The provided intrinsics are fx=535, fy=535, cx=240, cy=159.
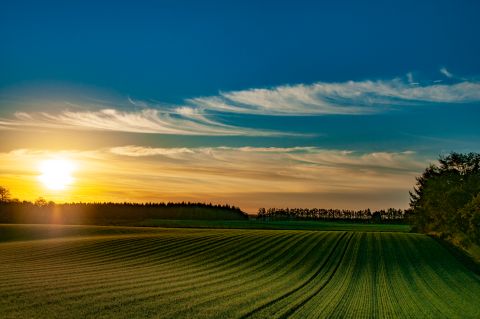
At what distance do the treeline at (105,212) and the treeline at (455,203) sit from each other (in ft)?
202

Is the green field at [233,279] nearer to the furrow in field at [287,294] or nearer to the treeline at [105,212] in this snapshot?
the furrow in field at [287,294]

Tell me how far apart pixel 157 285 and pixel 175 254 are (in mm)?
16351

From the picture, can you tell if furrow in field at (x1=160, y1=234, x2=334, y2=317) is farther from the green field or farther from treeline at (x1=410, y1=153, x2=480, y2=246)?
treeline at (x1=410, y1=153, x2=480, y2=246)

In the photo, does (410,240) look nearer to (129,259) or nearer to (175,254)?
(175,254)

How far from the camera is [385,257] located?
43.6m

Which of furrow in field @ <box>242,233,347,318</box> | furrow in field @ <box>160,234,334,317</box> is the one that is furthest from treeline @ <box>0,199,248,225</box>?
furrow in field @ <box>242,233,347,318</box>

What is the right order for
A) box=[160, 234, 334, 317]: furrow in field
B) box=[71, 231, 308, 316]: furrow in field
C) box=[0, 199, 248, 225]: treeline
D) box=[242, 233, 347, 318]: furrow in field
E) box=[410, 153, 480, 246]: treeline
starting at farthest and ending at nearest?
box=[0, 199, 248, 225]: treeline → box=[410, 153, 480, 246]: treeline → box=[71, 231, 308, 316]: furrow in field → box=[160, 234, 334, 317]: furrow in field → box=[242, 233, 347, 318]: furrow in field

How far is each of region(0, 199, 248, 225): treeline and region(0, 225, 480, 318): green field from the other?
67513 mm

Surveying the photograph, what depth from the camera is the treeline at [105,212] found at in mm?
112750

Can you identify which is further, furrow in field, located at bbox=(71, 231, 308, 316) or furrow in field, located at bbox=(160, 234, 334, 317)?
furrow in field, located at bbox=(71, 231, 308, 316)

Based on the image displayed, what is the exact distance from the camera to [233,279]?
94.6ft

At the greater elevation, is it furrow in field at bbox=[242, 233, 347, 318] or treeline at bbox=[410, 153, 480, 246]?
treeline at bbox=[410, 153, 480, 246]

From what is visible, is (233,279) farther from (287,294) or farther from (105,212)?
(105,212)

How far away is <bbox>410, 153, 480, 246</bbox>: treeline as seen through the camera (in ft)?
174
